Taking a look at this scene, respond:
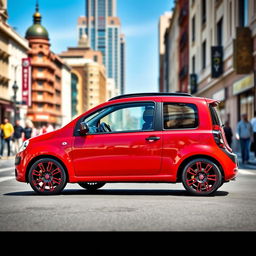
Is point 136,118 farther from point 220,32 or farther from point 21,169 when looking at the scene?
point 220,32

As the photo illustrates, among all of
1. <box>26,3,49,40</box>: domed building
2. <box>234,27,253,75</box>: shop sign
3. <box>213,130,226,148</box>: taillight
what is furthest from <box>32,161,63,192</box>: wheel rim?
<box>26,3,49,40</box>: domed building

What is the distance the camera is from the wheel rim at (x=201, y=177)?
931 cm

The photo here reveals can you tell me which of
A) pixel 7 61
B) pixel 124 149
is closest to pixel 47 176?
pixel 124 149

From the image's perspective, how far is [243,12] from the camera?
2995 cm

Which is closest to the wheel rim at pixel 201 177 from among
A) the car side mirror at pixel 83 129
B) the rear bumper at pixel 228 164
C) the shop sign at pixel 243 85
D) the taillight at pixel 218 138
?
the rear bumper at pixel 228 164

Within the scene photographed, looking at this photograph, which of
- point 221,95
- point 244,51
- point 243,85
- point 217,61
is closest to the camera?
point 244,51

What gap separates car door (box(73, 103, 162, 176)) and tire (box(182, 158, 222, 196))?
49 centimetres

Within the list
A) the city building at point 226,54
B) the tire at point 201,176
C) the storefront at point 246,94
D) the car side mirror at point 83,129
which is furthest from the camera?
the storefront at point 246,94

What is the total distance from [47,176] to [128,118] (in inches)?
63.9

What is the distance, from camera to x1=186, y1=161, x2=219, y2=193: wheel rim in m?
9.31

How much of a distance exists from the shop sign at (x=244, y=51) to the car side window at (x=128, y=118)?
707 inches

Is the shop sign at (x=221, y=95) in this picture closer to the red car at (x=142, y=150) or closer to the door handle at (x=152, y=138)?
the red car at (x=142, y=150)

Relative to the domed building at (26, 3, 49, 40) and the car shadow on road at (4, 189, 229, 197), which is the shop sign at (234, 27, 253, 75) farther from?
the domed building at (26, 3, 49, 40)
